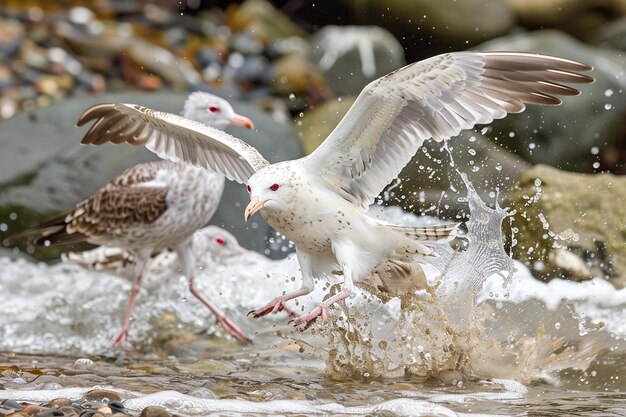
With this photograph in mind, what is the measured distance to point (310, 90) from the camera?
13.1m

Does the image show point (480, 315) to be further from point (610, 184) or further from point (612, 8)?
point (612, 8)

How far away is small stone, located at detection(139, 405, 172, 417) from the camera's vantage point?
4.88m

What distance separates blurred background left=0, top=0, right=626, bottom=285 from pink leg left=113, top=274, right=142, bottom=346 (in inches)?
68.1

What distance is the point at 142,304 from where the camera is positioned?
8242mm

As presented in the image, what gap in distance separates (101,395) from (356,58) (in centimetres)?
833

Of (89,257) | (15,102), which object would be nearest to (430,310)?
(89,257)

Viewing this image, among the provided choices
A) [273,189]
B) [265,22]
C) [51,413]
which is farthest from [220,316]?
[265,22]

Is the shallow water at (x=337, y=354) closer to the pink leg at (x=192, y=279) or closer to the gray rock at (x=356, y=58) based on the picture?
the pink leg at (x=192, y=279)

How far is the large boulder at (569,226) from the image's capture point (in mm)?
7594

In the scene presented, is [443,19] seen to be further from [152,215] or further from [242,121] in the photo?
[152,215]

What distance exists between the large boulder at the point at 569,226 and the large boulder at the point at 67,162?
2.63 m

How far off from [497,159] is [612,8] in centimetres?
625

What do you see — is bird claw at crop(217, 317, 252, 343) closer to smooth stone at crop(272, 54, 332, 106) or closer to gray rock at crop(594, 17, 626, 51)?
smooth stone at crop(272, 54, 332, 106)

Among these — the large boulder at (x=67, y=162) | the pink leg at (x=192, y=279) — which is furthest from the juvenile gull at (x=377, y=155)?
the large boulder at (x=67, y=162)
